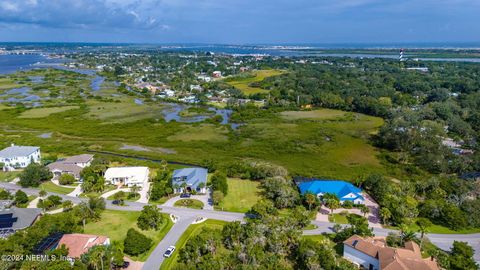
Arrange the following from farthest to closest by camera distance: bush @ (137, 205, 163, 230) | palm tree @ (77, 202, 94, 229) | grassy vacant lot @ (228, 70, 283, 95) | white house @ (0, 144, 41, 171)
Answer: grassy vacant lot @ (228, 70, 283, 95)
white house @ (0, 144, 41, 171)
palm tree @ (77, 202, 94, 229)
bush @ (137, 205, 163, 230)

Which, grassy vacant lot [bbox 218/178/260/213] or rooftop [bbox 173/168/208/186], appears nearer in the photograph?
grassy vacant lot [bbox 218/178/260/213]

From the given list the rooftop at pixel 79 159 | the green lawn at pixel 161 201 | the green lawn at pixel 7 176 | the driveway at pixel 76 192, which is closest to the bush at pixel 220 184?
the green lawn at pixel 161 201

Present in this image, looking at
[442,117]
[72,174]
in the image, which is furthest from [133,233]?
[442,117]

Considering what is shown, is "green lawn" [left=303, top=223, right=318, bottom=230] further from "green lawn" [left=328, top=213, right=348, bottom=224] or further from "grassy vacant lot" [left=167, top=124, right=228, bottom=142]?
"grassy vacant lot" [left=167, top=124, right=228, bottom=142]

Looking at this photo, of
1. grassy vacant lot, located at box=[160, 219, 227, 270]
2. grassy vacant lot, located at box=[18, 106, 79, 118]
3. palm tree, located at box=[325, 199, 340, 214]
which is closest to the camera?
grassy vacant lot, located at box=[160, 219, 227, 270]

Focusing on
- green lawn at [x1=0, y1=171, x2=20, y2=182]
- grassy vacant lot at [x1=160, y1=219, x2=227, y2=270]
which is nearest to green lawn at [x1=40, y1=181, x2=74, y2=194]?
green lawn at [x1=0, y1=171, x2=20, y2=182]

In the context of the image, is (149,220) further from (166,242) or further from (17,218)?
(17,218)

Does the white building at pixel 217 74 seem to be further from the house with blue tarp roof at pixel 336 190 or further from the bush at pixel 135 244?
the bush at pixel 135 244
